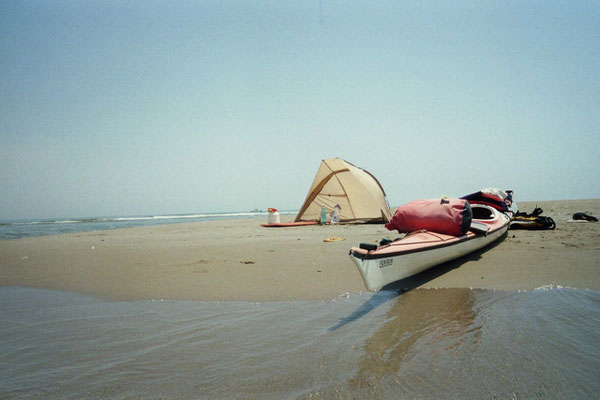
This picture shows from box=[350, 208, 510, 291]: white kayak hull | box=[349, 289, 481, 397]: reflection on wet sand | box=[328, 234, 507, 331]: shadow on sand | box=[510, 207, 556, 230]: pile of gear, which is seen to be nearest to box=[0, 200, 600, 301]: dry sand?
box=[328, 234, 507, 331]: shadow on sand

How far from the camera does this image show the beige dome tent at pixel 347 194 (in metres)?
14.1

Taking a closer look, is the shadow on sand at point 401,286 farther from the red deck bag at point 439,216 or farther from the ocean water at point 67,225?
the ocean water at point 67,225

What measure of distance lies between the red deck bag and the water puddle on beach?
1200 millimetres

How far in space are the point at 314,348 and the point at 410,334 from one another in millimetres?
768

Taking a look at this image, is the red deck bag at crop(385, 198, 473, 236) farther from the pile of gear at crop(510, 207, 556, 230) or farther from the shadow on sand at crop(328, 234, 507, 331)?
the pile of gear at crop(510, 207, 556, 230)

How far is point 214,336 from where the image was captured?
2.63 meters

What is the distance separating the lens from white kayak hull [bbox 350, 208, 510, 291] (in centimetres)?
317

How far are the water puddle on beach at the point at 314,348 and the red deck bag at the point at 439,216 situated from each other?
120 cm

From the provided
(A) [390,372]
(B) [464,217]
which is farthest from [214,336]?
(B) [464,217]

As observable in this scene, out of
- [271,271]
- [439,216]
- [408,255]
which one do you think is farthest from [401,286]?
[271,271]

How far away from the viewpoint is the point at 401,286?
395 centimetres

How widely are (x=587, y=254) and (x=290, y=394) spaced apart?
5.74 m

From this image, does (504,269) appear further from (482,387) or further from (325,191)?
(325,191)

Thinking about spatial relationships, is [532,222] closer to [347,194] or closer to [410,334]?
[347,194]
